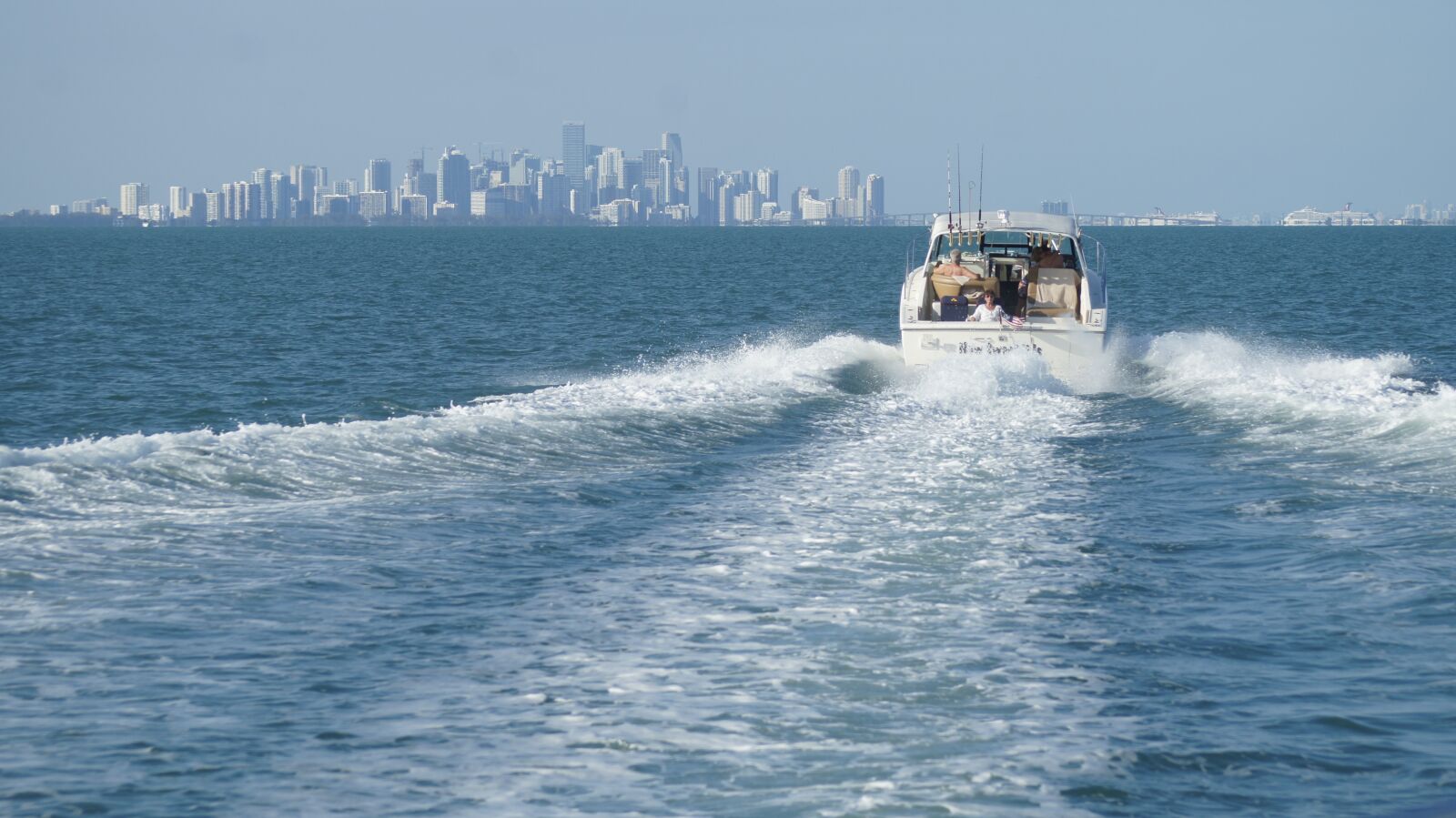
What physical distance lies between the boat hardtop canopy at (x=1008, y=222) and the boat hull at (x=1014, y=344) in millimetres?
3712

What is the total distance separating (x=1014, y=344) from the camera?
20484 millimetres

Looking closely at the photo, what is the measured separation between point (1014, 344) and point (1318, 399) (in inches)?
163

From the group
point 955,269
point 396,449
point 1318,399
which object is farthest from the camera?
point 955,269

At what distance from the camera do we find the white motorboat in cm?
2052

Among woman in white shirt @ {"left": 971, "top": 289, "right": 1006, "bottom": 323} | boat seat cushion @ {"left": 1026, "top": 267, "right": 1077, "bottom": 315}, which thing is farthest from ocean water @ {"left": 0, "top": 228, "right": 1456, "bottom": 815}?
boat seat cushion @ {"left": 1026, "top": 267, "right": 1077, "bottom": 315}

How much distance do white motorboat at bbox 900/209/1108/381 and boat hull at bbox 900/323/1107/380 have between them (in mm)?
13

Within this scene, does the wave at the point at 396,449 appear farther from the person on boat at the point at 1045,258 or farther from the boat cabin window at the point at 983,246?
the person on boat at the point at 1045,258

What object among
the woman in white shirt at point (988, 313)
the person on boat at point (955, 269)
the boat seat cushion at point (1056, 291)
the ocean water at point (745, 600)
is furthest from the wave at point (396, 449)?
the boat seat cushion at point (1056, 291)

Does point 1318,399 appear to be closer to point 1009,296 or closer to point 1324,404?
point 1324,404

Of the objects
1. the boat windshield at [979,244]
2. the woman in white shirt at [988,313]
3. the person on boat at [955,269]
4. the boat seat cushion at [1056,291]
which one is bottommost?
the woman in white shirt at [988,313]

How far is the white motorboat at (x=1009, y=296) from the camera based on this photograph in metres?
20.5

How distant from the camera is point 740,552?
1066 centimetres

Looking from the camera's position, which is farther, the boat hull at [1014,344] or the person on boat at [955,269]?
the person on boat at [955,269]

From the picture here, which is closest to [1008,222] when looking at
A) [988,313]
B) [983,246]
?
[983,246]
